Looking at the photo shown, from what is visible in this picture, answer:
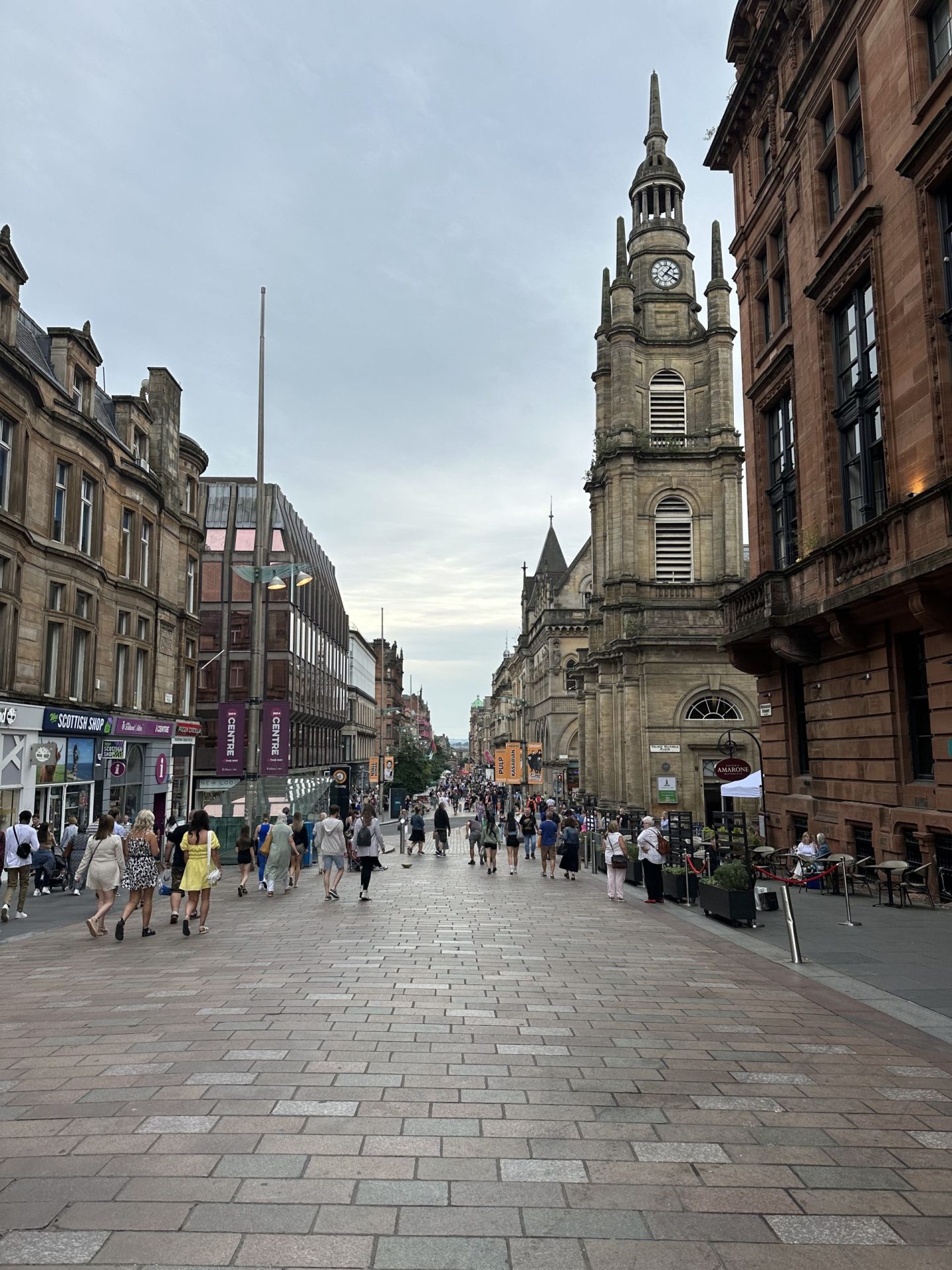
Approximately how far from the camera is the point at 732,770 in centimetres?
1888

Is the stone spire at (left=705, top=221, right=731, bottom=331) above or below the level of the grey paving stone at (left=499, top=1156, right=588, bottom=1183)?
above

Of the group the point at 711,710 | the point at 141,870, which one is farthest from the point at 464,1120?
the point at 711,710

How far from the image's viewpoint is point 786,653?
2125 centimetres

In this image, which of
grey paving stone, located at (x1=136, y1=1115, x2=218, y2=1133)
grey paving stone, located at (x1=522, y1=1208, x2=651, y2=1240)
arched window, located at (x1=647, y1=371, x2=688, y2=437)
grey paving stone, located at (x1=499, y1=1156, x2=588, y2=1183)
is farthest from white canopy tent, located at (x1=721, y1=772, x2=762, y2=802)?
arched window, located at (x1=647, y1=371, x2=688, y2=437)

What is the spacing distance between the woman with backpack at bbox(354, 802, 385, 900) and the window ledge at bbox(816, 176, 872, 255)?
53.4 ft

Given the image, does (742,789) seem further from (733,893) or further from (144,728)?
(144,728)

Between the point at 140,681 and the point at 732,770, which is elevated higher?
the point at 140,681

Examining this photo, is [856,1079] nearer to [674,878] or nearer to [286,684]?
[674,878]

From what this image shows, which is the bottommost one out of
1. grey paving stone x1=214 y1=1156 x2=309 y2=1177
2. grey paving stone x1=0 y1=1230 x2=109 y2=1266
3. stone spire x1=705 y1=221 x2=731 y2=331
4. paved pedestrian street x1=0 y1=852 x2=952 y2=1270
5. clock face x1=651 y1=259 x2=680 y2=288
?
paved pedestrian street x1=0 y1=852 x2=952 y2=1270

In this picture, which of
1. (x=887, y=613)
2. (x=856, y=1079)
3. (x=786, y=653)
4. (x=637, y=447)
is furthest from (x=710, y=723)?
(x=856, y=1079)

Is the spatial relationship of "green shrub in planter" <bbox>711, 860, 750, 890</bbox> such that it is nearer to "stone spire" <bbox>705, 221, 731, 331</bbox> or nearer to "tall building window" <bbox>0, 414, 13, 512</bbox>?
"tall building window" <bbox>0, 414, 13, 512</bbox>

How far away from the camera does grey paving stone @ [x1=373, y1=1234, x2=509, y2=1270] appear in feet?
12.8

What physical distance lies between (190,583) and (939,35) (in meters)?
31.0

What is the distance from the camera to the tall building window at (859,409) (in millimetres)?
18781
